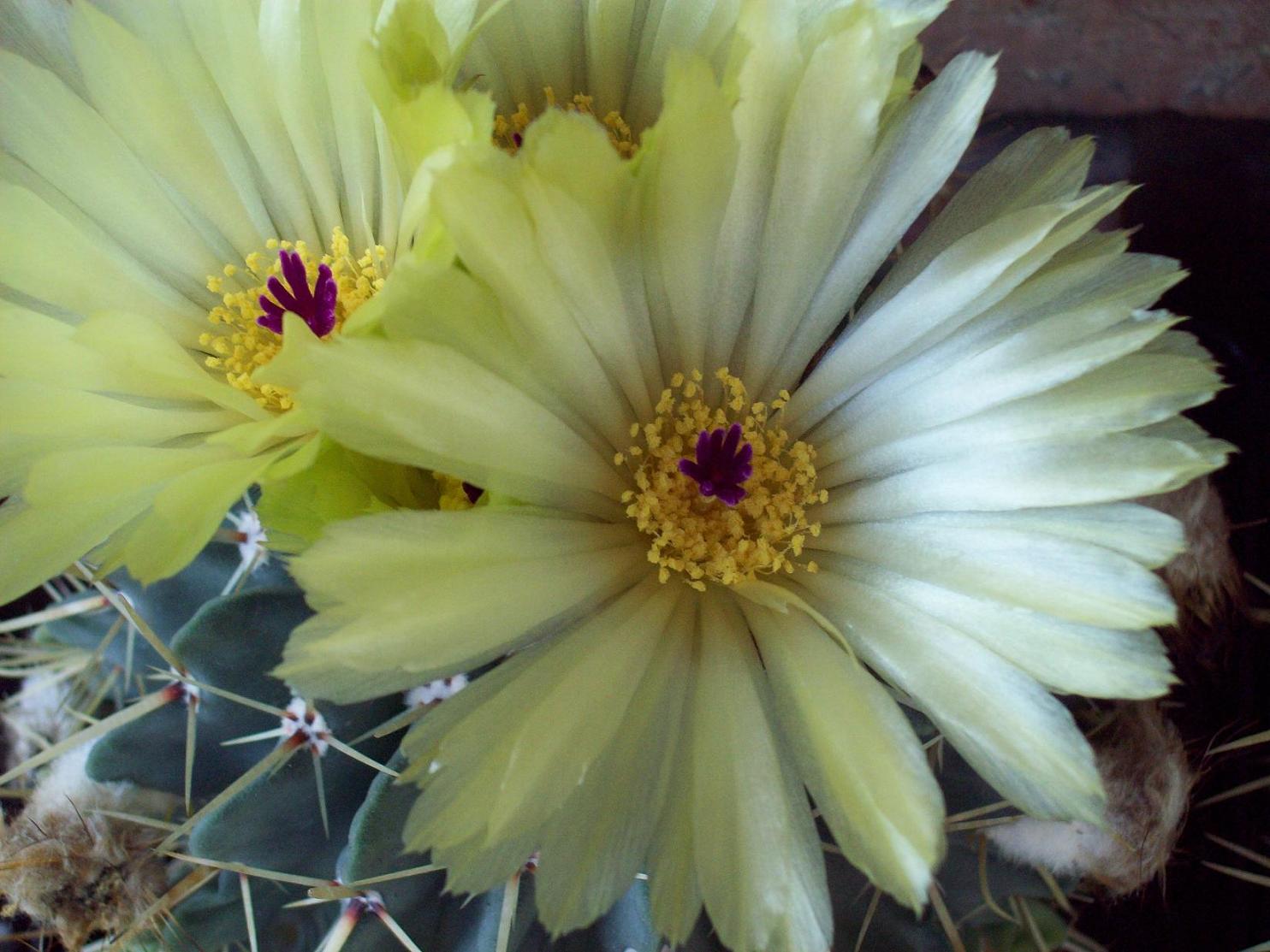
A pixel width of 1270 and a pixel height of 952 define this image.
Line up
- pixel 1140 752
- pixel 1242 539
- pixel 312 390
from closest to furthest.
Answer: pixel 312 390 → pixel 1140 752 → pixel 1242 539

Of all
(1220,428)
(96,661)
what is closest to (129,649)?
(96,661)

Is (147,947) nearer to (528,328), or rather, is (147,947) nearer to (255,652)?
(255,652)

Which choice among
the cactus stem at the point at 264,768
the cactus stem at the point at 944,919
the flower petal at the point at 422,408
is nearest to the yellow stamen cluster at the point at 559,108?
the flower petal at the point at 422,408

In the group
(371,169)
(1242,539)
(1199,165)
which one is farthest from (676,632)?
(1199,165)

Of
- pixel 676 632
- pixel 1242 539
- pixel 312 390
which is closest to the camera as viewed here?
pixel 312 390

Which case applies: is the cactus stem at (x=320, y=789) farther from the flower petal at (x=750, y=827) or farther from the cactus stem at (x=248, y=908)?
the flower petal at (x=750, y=827)

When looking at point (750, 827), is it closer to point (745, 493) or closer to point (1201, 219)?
point (745, 493)
